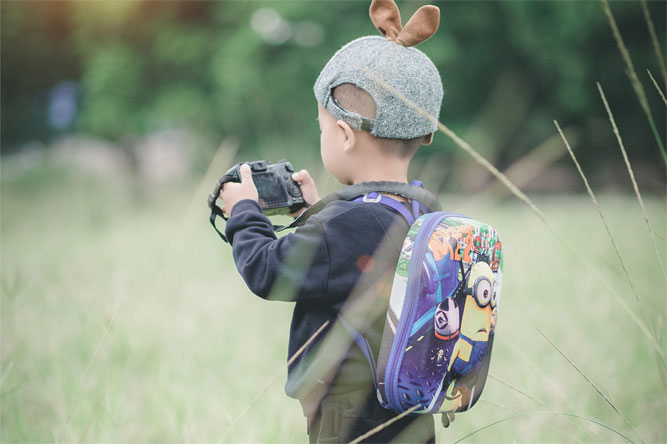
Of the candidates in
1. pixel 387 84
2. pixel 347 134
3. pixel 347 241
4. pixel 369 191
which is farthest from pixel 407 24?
pixel 347 241

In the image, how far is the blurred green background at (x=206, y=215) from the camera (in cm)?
209

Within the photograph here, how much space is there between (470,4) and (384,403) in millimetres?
13060

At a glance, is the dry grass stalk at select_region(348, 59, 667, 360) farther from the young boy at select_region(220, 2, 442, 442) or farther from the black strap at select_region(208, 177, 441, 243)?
the black strap at select_region(208, 177, 441, 243)

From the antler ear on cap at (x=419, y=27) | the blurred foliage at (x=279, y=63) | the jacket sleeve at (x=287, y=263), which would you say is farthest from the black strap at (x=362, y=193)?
the blurred foliage at (x=279, y=63)

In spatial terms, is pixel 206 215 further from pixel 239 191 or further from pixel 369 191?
pixel 369 191

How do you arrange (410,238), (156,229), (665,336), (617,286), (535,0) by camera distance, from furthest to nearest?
(535,0), (156,229), (617,286), (665,336), (410,238)

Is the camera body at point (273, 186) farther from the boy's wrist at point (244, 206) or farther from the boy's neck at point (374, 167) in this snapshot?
the boy's neck at point (374, 167)

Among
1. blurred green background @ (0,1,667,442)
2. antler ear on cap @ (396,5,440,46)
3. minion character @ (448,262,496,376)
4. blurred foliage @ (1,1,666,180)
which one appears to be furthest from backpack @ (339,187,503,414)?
blurred foliage @ (1,1,666,180)

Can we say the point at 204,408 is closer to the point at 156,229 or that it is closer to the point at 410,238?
the point at 410,238

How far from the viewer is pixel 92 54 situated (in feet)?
45.9

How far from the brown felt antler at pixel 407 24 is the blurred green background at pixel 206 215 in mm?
493

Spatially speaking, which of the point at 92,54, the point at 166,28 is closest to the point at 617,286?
the point at 166,28

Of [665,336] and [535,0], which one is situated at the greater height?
[665,336]

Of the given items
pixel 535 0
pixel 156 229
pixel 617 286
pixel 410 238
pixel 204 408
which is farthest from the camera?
pixel 535 0
